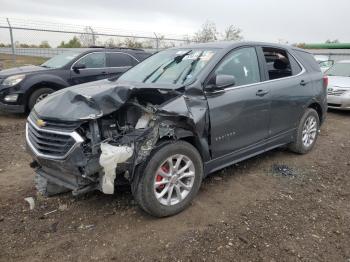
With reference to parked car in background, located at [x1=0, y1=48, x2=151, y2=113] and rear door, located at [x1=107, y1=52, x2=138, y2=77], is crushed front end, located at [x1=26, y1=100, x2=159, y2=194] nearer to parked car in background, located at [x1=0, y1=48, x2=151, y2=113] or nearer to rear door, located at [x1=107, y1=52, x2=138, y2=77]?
parked car in background, located at [x1=0, y1=48, x2=151, y2=113]

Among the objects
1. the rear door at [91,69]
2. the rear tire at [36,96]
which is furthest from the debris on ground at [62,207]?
the rear door at [91,69]

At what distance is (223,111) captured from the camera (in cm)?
387

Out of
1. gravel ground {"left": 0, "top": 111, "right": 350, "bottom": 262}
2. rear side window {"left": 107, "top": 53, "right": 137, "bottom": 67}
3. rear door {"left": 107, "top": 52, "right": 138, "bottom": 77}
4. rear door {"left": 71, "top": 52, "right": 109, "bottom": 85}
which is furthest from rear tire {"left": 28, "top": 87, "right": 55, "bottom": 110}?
A: gravel ground {"left": 0, "top": 111, "right": 350, "bottom": 262}

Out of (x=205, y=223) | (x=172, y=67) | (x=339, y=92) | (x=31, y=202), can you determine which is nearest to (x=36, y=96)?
(x=31, y=202)

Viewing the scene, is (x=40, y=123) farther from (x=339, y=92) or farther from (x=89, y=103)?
(x=339, y=92)

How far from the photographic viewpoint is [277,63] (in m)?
4.99

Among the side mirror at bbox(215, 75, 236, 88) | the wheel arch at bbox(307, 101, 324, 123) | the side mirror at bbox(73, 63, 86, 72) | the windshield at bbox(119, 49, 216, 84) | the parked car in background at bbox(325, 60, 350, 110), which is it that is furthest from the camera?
the parked car in background at bbox(325, 60, 350, 110)

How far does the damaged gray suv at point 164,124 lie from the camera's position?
3.15 meters

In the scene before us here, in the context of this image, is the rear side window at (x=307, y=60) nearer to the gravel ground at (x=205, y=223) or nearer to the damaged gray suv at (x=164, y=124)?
the damaged gray suv at (x=164, y=124)

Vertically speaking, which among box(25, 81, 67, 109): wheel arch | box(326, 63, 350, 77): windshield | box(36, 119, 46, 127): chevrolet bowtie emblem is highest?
box(326, 63, 350, 77): windshield

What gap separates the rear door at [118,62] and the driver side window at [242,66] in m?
5.10

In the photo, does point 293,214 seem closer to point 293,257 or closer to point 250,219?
point 250,219

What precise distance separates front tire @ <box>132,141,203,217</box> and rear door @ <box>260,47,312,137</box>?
5.28ft

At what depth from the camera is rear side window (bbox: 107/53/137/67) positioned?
905 centimetres
